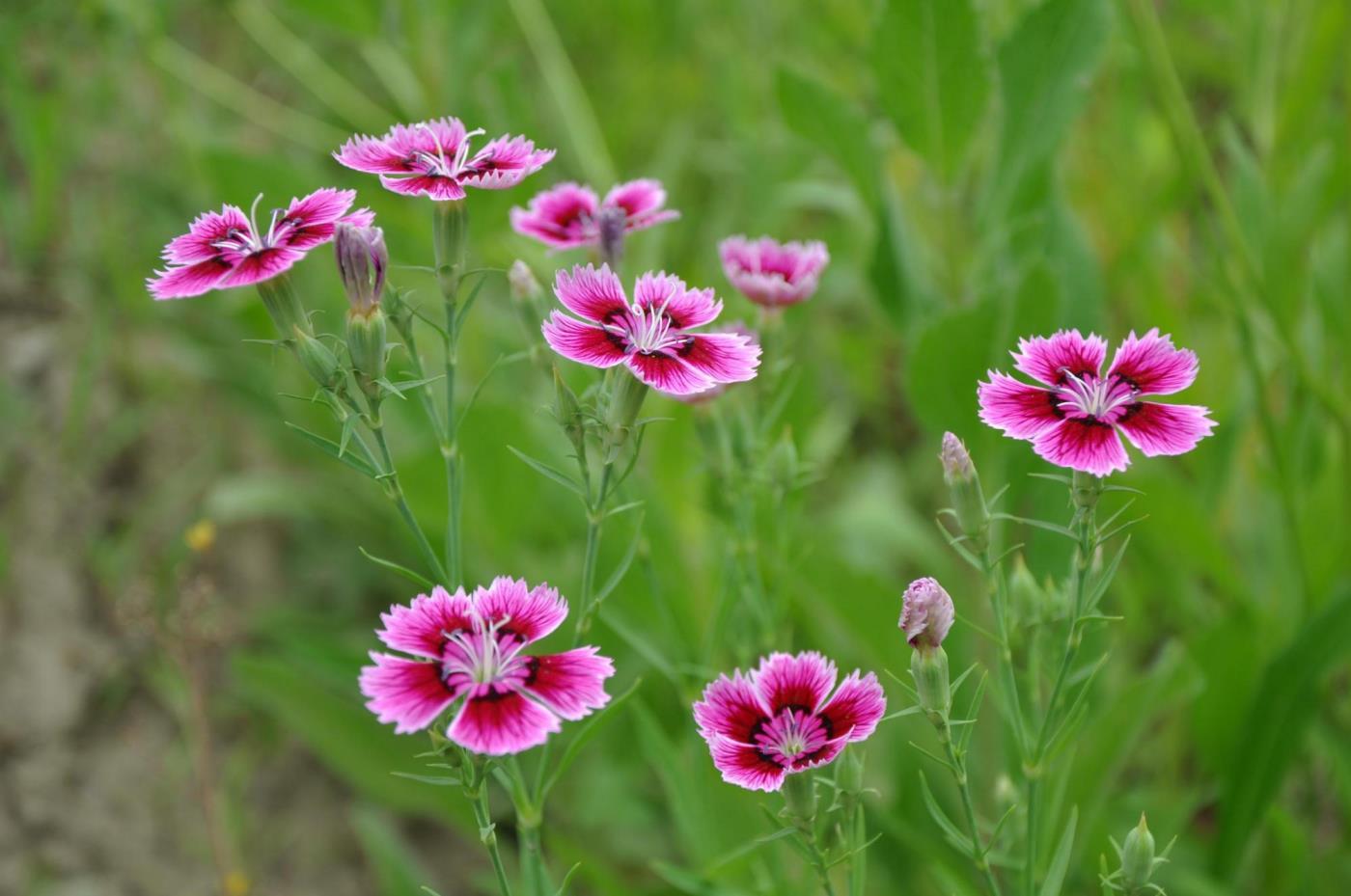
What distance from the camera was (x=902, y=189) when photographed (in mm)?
2809

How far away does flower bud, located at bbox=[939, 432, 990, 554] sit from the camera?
0.99 m

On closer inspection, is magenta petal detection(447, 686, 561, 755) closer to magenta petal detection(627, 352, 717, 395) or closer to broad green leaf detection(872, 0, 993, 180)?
magenta petal detection(627, 352, 717, 395)

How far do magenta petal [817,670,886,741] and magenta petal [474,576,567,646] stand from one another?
22cm

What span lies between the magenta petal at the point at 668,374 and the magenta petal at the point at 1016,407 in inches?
8.3

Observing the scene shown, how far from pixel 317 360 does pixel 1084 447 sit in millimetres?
599

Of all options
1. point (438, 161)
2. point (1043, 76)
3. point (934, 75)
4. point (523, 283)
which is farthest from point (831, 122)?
point (438, 161)

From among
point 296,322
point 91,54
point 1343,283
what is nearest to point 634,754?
point 296,322

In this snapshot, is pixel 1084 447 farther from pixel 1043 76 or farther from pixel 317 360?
pixel 1043 76

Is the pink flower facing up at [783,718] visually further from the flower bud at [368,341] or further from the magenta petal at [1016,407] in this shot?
the flower bud at [368,341]

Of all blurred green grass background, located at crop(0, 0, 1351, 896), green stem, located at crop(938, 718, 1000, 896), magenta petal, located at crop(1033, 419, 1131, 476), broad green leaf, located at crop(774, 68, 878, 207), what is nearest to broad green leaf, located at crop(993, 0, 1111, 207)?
blurred green grass background, located at crop(0, 0, 1351, 896)

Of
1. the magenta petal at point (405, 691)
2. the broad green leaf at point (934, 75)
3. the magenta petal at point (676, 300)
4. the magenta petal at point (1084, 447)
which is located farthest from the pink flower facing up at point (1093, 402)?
the broad green leaf at point (934, 75)

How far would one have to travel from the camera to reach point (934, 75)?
5.27ft

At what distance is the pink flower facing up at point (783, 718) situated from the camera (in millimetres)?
891

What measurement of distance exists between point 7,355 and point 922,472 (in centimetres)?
187
